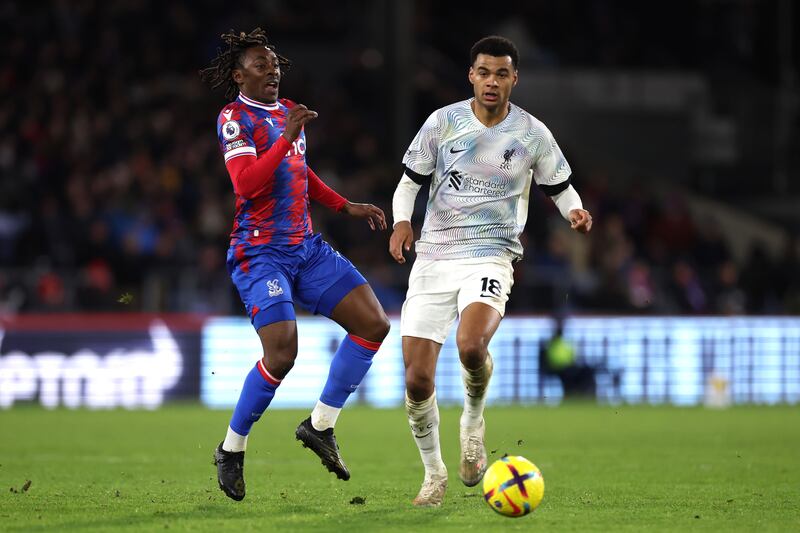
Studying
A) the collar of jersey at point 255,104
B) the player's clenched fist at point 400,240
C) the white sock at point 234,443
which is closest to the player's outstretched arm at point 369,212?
the player's clenched fist at point 400,240

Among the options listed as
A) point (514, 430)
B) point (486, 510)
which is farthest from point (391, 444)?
point (486, 510)

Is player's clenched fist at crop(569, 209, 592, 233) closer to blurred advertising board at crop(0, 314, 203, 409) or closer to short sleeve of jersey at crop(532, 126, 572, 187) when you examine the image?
short sleeve of jersey at crop(532, 126, 572, 187)

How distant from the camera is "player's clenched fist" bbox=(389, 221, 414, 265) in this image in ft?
25.0

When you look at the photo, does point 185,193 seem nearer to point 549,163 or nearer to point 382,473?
point 382,473

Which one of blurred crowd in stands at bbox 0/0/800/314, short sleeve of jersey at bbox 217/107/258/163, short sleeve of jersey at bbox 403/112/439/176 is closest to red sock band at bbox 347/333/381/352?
short sleeve of jersey at bbox 403/112/439/176

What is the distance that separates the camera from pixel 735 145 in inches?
1035

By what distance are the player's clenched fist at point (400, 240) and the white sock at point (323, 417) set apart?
990 mm

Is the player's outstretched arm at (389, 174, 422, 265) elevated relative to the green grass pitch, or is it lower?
elevated

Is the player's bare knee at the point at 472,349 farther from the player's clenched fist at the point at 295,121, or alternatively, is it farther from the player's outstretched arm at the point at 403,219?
the player's clenched fist at the point at 295,121

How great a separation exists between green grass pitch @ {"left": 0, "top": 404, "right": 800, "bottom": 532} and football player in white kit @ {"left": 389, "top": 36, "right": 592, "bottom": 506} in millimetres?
531

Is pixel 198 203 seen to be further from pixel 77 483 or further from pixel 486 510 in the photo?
pixel 486 510

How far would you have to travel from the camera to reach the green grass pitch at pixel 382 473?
7012mm

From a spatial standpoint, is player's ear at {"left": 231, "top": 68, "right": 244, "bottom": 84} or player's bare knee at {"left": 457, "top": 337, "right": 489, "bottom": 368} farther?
player's ear at {"left": 231, "top": 68, "right": 244, "bottom": 84}

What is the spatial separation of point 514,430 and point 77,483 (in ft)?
18.7
